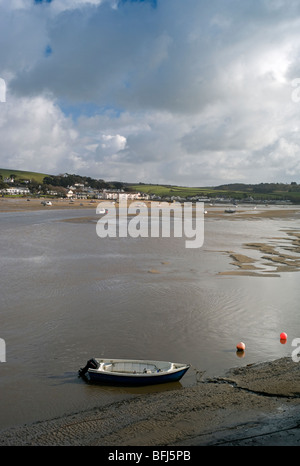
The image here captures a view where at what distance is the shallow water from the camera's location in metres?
9.48

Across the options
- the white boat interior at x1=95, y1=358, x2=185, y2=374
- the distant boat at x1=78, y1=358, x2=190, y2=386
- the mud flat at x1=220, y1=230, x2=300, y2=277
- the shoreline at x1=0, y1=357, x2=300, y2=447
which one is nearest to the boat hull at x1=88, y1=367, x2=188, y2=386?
the distant boat at x1=78, y1=358, x2=190, y2=386

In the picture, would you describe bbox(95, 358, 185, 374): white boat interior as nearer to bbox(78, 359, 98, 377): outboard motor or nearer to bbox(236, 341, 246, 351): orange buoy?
bbox(78, 359, 98, 377): outboard motor

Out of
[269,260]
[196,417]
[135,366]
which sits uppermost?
[269,260]

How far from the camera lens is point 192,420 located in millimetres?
7586

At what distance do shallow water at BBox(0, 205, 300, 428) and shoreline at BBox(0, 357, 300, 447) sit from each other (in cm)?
57

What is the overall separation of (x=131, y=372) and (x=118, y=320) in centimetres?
436

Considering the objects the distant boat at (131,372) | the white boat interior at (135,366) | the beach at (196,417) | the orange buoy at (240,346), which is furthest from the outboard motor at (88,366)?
the orange buoy at (240,346)

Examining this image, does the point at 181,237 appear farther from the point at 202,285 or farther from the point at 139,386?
the point at 139,386

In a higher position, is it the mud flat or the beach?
the mud flat

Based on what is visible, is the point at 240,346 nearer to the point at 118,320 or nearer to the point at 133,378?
the point at 133,378

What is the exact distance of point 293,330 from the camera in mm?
13289

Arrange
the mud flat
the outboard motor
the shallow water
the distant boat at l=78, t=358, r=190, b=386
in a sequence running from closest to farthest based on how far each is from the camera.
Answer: the distant boat at l=78, t=358, r=190, b=386 → the shallow water → the outboard motor → the mud flat

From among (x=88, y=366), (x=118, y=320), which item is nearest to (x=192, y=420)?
(x=88, y=366)

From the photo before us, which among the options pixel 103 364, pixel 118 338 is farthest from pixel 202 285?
pixel 103 364
